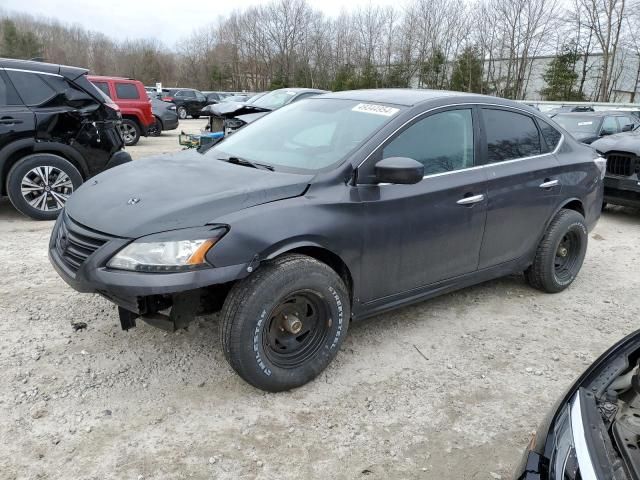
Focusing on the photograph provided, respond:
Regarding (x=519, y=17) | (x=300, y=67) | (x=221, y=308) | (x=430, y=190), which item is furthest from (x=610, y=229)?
(x=300, y=67)

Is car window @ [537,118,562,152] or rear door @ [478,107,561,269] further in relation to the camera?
car window @ [537,118,562,152]

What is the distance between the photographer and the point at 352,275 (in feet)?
10.3

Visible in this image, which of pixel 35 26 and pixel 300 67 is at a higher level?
pixel 35 26

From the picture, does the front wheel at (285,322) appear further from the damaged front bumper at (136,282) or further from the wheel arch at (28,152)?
the wheel arch at (28,152)

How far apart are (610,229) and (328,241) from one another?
19.1 ft

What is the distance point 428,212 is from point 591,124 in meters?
10.0

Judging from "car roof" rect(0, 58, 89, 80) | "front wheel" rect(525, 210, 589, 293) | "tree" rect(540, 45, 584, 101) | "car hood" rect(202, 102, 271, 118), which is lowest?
"front wheel" rect(525, 210, 589, 293)

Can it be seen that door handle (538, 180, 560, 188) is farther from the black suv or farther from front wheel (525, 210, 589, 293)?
the black suv

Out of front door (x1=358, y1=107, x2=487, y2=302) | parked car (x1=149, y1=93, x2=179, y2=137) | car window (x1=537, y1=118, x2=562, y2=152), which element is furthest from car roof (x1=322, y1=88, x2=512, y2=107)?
parked car (x1=149, y1=93, x2=179, y2=137)

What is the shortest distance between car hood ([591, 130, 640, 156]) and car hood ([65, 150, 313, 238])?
6.32 metres

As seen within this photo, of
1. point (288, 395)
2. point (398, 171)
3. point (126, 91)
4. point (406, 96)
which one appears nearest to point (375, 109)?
point (406, 96)

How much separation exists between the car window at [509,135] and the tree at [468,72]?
36.0m

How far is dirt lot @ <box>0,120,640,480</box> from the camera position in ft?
8.18

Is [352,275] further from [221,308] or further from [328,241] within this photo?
[221,308]
